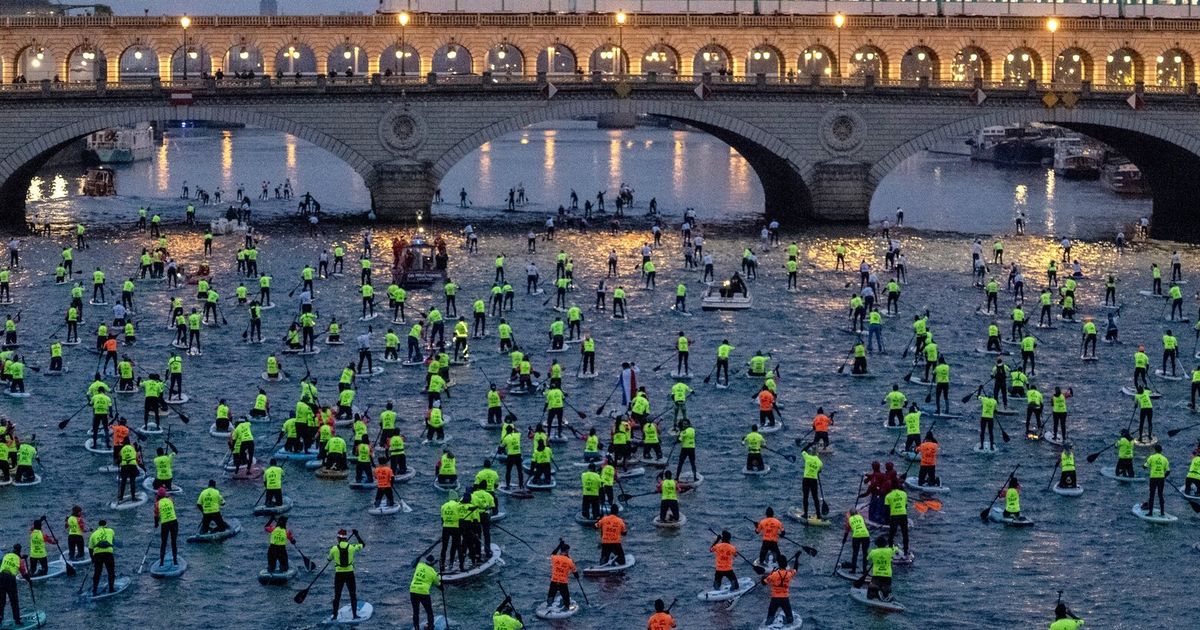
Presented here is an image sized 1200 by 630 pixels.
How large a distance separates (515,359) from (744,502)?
16775mm

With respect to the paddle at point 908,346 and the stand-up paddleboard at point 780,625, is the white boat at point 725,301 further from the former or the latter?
the stand-up paddleboard at point 780,625

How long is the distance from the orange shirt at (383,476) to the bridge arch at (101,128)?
232ft

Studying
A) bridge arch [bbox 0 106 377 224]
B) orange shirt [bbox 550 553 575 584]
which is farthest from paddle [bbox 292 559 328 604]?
bridge arch [bbox 0 106 377 224]

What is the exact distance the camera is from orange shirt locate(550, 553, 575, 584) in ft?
139

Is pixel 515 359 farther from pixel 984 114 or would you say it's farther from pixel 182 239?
pixel 984 114

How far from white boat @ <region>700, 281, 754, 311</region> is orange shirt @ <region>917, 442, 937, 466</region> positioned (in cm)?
3476

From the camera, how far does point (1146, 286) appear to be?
97250mm

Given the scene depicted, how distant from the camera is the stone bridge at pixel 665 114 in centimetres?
12069

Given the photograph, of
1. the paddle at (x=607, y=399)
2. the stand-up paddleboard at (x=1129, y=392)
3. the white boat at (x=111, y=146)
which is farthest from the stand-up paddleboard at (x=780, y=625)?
the white boat at (x=111, y=146)

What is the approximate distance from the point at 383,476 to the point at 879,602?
583 inches

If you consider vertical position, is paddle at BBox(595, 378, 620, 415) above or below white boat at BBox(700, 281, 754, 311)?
below

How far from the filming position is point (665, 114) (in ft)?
407

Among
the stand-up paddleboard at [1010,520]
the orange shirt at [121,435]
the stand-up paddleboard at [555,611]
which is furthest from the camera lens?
the orange shirt at [121,435]

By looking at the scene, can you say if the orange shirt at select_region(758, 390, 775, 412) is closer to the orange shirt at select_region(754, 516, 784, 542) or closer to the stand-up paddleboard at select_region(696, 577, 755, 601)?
the orange shirt at select_region(754, 516, 784, 542)
